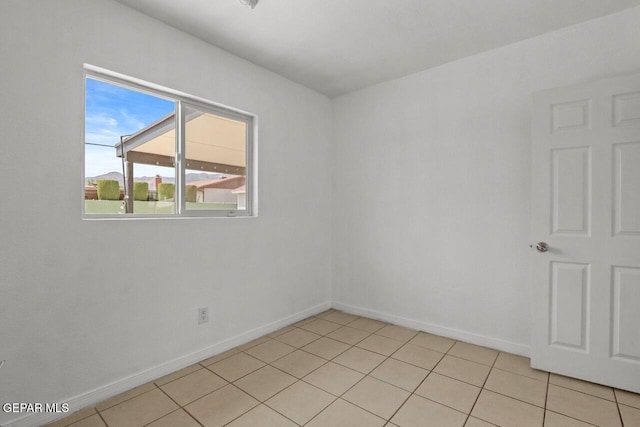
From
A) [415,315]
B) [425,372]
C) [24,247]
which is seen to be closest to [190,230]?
[24,247]

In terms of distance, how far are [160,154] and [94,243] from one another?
0.81 m

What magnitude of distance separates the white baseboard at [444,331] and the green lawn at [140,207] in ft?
6.38

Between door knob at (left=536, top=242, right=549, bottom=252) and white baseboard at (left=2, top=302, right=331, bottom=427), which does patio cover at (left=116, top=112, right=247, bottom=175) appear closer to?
white baseboard at (left=2, top=302, right=331, bottom=427)

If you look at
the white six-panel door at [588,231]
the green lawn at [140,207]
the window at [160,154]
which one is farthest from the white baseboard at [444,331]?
the green lawn at [140,207]

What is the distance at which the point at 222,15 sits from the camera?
7.36 ft

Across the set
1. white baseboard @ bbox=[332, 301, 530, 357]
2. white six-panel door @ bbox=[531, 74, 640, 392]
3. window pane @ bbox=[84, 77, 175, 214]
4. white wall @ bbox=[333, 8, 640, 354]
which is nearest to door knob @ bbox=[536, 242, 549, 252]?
white six-panel door @ bbox=[531, 74, 640, 392]

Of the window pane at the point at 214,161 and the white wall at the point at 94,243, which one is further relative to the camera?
the window pane at the point at 214,161

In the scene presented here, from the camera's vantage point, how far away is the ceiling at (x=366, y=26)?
7.02 feet

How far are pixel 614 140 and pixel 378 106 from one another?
2.00m

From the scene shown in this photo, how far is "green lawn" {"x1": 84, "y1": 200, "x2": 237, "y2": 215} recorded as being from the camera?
2111 millimetres

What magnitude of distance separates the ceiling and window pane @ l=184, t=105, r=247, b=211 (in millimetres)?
626

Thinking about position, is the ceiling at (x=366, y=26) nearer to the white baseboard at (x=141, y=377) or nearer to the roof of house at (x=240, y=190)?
the roof of house at (x=240, y=190)

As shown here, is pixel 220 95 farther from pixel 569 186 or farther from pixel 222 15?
pixel 569 186

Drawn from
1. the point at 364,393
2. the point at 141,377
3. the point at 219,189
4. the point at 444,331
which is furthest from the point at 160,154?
the point at 444,331
